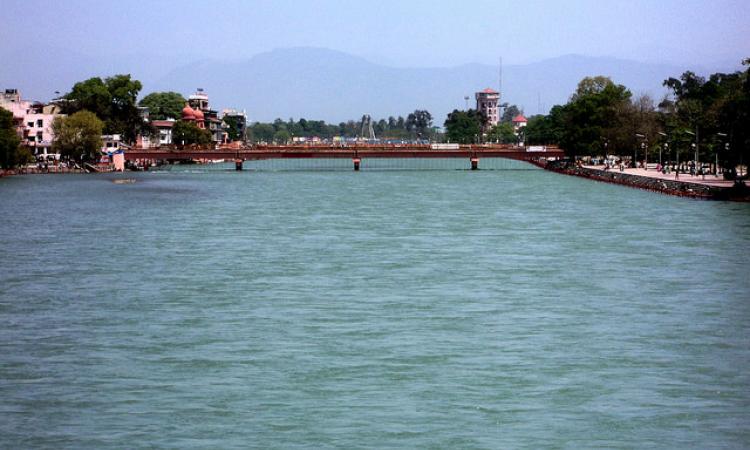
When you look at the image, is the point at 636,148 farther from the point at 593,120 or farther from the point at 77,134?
the point at 77,134

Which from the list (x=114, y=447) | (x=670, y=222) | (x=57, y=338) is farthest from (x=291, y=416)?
(x=670, y=222)

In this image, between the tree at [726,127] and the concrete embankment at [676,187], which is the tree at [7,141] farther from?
the tree at [726,127]

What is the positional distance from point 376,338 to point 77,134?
148 m

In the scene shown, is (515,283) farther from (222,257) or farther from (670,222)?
(670,222)

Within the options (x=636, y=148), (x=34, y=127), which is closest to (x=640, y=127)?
(x=636, y=148)

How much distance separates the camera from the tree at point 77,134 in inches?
6880

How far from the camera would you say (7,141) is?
14500 cm

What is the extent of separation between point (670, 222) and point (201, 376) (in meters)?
54.6

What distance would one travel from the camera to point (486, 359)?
32.4 meters

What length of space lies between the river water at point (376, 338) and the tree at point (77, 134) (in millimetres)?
104359

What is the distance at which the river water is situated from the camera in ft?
86.2

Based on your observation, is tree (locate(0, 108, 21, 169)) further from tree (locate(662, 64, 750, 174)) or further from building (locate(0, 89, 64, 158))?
tree (locate(662, 64, 750, 174))

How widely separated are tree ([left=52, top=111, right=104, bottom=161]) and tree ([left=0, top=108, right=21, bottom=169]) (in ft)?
75.5

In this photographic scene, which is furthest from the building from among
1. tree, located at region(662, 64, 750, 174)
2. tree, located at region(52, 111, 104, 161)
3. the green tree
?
tree, located at region(662, 64, 750, 174)
